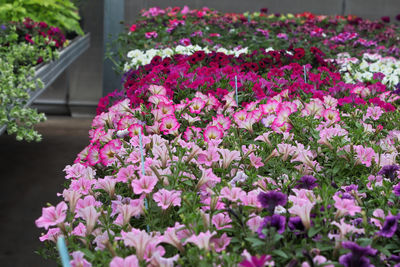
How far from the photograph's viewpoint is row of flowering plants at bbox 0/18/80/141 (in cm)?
372

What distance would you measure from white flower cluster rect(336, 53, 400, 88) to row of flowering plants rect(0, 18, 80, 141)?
8.04 ft

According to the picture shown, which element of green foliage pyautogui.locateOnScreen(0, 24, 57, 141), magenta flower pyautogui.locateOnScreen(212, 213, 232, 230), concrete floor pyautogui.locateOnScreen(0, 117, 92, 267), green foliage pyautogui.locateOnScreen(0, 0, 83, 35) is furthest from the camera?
green foliage pyautogui.locateOnScreen(0, 0, 83, 35)

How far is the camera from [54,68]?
5.36 metres

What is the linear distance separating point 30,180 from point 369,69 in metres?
3.85

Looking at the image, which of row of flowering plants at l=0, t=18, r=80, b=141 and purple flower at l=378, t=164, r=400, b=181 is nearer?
purple flower at l=378, t=164, r=400, b=181

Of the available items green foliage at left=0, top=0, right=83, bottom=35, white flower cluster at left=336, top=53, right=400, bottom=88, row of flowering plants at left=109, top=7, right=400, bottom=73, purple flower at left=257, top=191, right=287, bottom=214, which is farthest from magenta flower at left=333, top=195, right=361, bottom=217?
green foliage at left=0, top=0, right=83, bottom=35

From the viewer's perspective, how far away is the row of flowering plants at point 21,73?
12.2 feet

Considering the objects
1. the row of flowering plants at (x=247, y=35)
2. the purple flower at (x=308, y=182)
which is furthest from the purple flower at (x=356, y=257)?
the row of flowering plants at (x=247, y=35)

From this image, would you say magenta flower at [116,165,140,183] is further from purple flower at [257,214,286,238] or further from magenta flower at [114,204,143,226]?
purple flower at [257,214,286,238]

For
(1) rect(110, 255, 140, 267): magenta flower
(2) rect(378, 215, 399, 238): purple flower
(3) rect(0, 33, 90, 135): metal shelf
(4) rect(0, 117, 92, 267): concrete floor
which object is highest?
(2) rect(378, 215, 399, 238): purple flower

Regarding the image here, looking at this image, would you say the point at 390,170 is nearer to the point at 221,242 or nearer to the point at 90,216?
the point at 221,242

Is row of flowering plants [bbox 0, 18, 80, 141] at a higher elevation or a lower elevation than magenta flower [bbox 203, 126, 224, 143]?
lower

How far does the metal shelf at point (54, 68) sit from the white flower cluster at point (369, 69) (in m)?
2.56

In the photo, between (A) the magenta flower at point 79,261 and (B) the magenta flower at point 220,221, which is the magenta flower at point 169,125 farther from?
(A) the magenta flower at point 79,261
